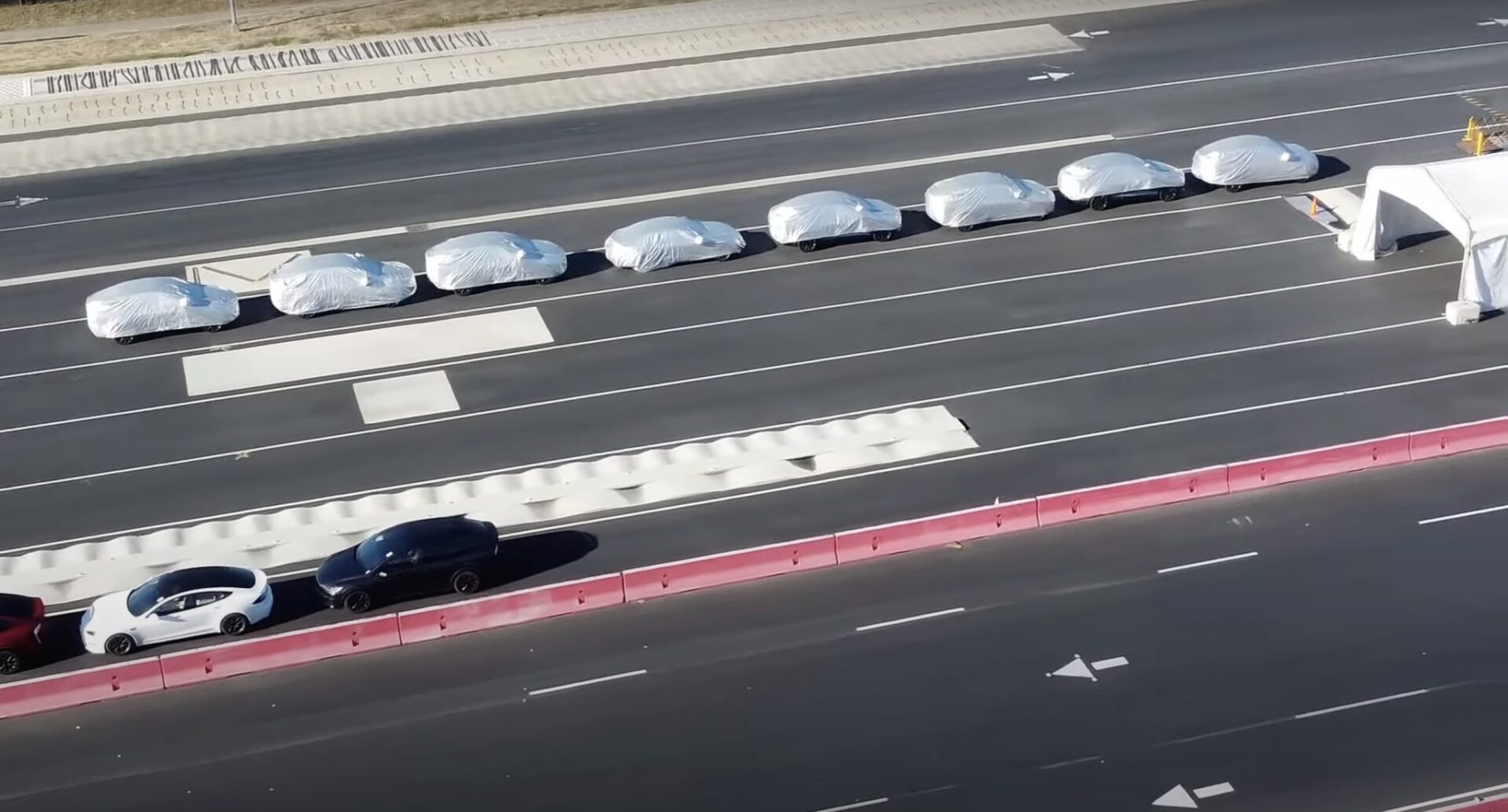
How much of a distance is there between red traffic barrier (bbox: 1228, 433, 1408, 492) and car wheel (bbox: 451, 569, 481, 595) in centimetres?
1369

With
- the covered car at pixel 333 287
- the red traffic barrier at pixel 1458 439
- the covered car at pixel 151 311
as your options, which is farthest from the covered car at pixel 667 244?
the red traffic barrier at pixel 1458 439

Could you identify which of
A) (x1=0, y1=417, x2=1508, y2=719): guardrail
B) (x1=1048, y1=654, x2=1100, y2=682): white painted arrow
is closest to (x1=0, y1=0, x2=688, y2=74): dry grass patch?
(x1=0, y1=417, x2=1508, y2=719): guardrail

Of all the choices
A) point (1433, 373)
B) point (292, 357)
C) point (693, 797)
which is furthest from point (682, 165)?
point (693, 797)

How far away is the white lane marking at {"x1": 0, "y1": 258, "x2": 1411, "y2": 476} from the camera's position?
108 feet

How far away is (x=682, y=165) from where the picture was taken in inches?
A: 1794

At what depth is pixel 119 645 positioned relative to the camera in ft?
88.2

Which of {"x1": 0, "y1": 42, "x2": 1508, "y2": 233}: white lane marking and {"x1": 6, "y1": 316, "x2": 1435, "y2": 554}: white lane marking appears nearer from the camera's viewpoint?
{"x1": 6, "y1": 316, "x2": 1435, "y2": 554}: white lane marking

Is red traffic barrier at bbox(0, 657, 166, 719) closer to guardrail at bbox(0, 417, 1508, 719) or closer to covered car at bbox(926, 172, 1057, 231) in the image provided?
guardrail at bbox(0, 417, 1508, 719)

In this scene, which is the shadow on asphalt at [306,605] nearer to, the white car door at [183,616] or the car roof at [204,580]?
the white car door at [183,616]

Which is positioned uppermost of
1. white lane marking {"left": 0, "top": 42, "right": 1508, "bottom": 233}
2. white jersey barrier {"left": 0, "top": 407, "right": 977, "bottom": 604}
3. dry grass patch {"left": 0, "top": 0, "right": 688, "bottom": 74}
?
dry grass patch {"left": 0, "top": 0, "right": 688, "bottom": 74}

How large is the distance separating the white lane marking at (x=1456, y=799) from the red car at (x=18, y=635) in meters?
20.6

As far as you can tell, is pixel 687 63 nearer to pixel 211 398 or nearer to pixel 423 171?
pixel 423 171

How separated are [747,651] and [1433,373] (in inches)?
658

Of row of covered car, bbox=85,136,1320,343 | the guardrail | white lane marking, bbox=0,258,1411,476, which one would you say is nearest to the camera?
the guardrail
